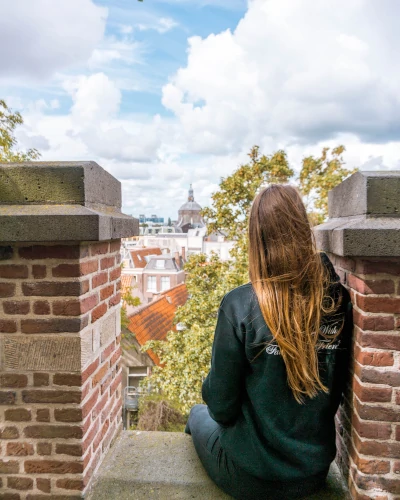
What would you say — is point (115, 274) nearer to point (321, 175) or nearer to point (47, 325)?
point (47, 325)

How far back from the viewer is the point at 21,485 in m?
1.97

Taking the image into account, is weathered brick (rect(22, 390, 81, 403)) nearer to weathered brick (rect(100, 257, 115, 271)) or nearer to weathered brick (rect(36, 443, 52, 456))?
weathered brick (rect(36, 443, 52, 456))

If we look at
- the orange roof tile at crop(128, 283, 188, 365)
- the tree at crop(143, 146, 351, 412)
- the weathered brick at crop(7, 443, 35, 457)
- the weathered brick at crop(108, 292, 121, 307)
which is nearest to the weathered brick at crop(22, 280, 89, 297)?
the weathered brick at crop(108, 292, 121, 307)

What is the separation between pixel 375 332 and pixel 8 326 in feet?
5.64

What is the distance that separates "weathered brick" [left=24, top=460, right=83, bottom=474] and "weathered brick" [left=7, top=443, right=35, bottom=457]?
0.16ft

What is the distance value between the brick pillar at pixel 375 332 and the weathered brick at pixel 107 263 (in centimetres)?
124

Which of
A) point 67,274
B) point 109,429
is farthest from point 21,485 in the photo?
point 67,274

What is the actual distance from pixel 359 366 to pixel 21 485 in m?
1.77

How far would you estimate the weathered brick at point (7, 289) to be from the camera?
187cm

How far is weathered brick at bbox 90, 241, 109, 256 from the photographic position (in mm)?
2023

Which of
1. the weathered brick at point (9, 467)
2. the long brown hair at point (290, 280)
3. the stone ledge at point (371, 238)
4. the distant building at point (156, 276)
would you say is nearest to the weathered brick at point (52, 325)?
the weathered brick at point (9, 467)

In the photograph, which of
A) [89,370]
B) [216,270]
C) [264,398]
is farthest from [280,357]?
[216,270]

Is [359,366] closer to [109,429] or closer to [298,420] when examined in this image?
[298,420]

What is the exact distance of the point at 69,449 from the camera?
194cm
